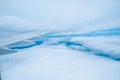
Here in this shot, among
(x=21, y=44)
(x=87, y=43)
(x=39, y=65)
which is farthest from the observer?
(x=87, y=43)

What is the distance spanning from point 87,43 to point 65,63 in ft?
3.47

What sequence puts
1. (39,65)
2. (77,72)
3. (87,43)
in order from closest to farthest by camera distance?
(77,72) → (39,65) → (87,43)

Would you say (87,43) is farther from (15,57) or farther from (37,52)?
(15,57)

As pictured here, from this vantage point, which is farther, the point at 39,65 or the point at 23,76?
the point at 39,65

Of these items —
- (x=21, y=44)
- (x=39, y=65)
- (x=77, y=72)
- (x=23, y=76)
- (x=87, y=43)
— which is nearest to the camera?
(x=21, y=44)

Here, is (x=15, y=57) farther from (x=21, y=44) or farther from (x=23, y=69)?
(x=21, y=44)

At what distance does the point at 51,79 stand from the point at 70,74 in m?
0.38

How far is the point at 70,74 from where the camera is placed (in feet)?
8.02

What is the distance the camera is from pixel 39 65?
97.3 inches

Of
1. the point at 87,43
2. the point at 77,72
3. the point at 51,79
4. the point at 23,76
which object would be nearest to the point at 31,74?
the point at 23,76

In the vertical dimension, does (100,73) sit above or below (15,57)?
below

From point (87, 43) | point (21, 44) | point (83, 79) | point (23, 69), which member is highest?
point (87, 43)

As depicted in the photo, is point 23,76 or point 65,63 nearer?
point 23,76

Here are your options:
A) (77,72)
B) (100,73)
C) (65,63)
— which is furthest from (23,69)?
(100,73)
